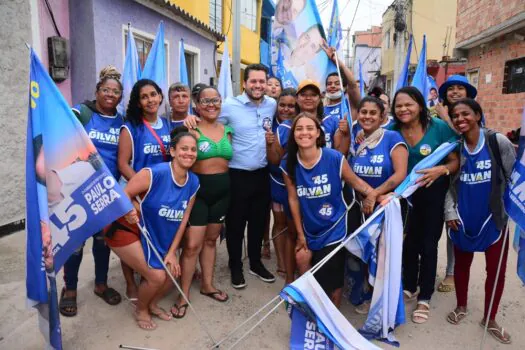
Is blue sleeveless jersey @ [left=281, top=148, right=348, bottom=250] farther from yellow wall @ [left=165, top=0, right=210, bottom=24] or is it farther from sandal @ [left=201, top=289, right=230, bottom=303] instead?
yellow wall @ [left=165, top=0, right=210, bottom=24]

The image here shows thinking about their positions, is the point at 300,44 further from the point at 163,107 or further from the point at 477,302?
the point at 477,302

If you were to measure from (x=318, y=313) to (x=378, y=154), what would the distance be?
1295 millimetres

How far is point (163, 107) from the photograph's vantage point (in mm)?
4484

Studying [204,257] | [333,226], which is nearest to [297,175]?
[333,226]

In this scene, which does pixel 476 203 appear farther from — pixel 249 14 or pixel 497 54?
pixel 249 14

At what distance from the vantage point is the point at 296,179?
3.21 meters

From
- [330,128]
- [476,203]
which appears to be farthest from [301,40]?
[476,203]

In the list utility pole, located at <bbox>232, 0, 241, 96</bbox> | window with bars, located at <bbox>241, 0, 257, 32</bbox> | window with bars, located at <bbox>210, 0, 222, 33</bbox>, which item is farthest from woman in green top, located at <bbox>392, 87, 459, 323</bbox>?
window with bars, located at <bbox>241, 0, 257, 32</bbox>

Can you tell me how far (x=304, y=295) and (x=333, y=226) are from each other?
0.61 m

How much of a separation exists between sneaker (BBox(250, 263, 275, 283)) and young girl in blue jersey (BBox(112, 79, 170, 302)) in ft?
5.06

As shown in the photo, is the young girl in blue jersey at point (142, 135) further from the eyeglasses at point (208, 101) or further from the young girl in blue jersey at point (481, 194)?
the young girl in blue jersey at point (481, 194)

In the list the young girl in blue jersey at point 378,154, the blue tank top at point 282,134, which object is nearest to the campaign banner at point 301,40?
the blue tank top at point 282,134

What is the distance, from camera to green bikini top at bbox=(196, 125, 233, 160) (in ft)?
11.2

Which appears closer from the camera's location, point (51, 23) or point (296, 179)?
point (296, 179)
